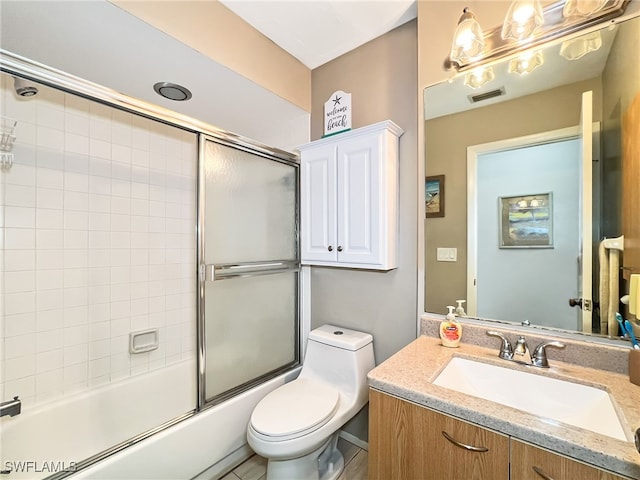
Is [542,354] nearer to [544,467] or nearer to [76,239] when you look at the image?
[544,467]

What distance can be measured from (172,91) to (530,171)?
193cm

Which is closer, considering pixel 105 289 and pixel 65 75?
pixel 65 75

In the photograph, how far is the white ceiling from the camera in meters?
1.45

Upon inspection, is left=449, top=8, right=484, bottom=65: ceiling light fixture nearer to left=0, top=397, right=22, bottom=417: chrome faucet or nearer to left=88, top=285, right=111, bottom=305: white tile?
left=88, top=285, right=111, bottom=305: white tile

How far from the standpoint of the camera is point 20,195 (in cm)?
150

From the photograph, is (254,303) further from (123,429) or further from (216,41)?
(216,41)

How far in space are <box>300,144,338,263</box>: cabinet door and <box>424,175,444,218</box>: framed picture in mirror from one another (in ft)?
1.65

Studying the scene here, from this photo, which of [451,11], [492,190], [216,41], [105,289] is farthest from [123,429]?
[451,11]

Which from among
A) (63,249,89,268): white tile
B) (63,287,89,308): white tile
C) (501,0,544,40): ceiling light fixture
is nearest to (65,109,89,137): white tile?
(63,249,89,268): white tile

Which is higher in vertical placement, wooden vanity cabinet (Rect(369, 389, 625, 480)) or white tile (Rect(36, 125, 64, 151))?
white tile (Rect(36, 125, 64, 151))

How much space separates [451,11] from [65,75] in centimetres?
165

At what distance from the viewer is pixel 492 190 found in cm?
129

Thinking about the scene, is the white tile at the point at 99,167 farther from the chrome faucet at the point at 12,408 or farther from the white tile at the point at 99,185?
the chrome faucet at the point at 12,408

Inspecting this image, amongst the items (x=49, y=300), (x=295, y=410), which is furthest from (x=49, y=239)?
(x=295, y=410)
